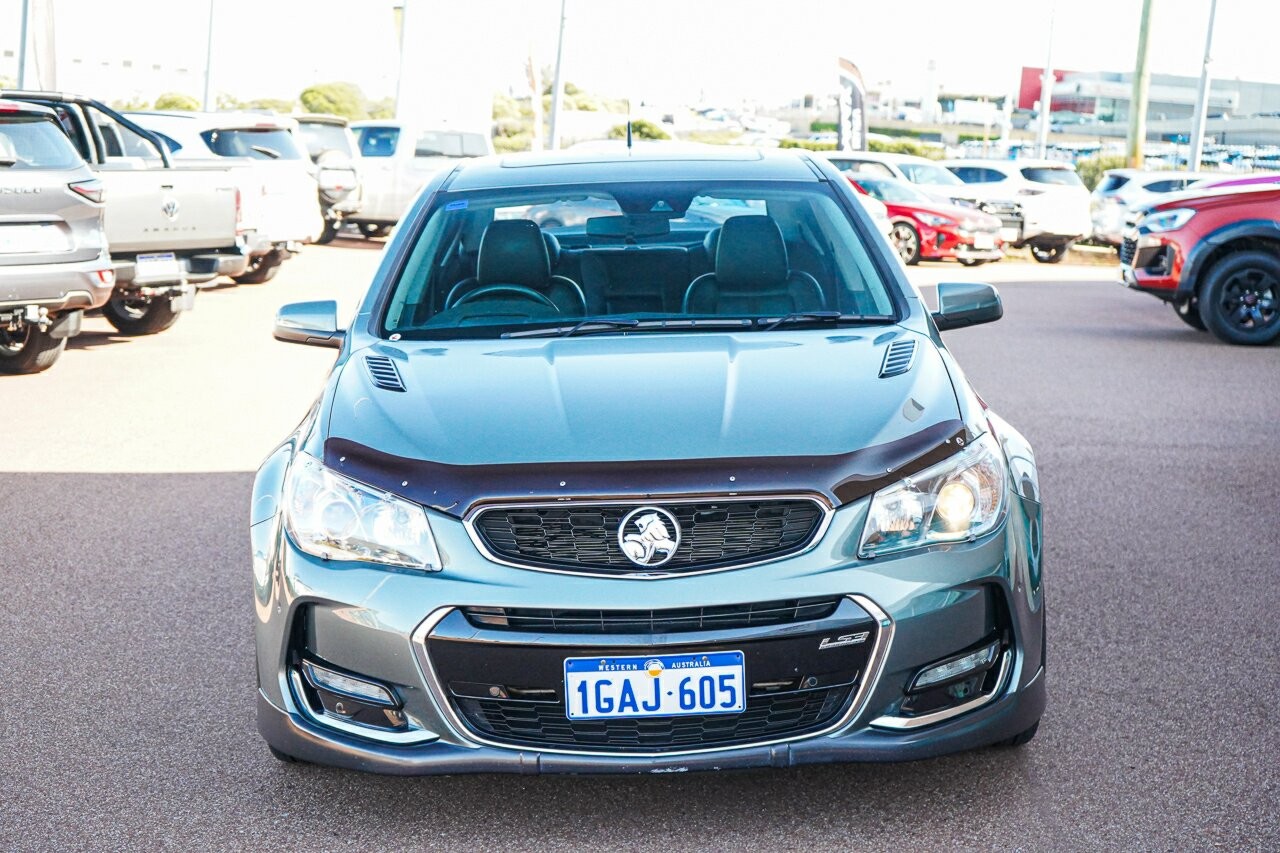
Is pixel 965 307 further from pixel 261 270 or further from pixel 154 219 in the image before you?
pixel 261 270

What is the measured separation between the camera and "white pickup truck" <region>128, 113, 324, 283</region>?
51.6 feet

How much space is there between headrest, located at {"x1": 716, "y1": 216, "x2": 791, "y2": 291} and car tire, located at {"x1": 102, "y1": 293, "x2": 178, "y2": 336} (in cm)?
977

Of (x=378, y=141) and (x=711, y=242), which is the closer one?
(x=711, y=242)

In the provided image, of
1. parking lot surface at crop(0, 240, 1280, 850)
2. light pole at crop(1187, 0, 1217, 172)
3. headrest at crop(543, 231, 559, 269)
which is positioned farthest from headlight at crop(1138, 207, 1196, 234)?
light pole at crop(1187, 0, 1217, 172)

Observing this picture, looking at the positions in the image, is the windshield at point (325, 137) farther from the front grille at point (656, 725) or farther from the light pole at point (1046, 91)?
the light pole at point (1046, 91)

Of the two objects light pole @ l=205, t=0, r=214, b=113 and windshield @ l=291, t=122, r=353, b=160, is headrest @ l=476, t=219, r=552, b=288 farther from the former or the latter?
light pole @ l=205, t=0, r=214, b=113

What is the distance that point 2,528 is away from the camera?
6543 mm

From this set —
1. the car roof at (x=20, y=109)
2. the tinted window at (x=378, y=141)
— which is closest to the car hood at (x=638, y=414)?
the car roof at (x=20, y=109)

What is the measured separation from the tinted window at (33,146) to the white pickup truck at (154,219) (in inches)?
50.0

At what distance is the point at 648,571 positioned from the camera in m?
3.21

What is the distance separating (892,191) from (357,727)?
21099mm

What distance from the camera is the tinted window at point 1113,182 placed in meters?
26.2

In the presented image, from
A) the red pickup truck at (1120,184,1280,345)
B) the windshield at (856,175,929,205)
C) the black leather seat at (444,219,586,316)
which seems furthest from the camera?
the windshield at (856,175,929,205)

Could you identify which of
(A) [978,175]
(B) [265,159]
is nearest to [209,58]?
(A) [978,175]
